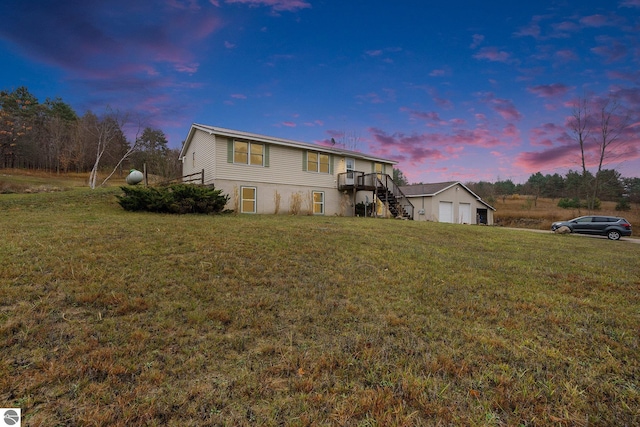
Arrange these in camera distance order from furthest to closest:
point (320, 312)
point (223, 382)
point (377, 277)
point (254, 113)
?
point (254, 113) → point (377, 277) → point (320, 312) → point (223, 382)

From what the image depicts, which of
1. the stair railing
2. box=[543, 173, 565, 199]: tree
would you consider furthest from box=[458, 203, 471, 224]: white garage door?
box=[543, 173, 565, 199]: tree

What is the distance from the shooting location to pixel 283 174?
17094mm

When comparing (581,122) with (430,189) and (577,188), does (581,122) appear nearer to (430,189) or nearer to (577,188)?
(430,189)

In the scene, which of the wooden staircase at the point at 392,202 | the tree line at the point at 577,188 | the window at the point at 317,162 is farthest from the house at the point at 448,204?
the tree line at the point at 577,188

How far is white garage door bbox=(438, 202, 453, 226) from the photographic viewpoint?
81.1 ft

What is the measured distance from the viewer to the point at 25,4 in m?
10.6

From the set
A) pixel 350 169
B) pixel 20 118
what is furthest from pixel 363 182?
pixel 20 118

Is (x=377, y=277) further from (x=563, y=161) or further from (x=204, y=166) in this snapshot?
(x=563, y=161)

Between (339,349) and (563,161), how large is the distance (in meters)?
34.4

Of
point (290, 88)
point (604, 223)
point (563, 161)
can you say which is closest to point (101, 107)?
point (290, 88)

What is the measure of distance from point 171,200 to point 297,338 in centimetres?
1056

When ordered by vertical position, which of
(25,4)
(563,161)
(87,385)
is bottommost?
(87,385)

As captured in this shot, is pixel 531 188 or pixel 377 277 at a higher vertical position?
pixel 531 188

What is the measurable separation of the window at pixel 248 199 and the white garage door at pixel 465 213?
790 inches
